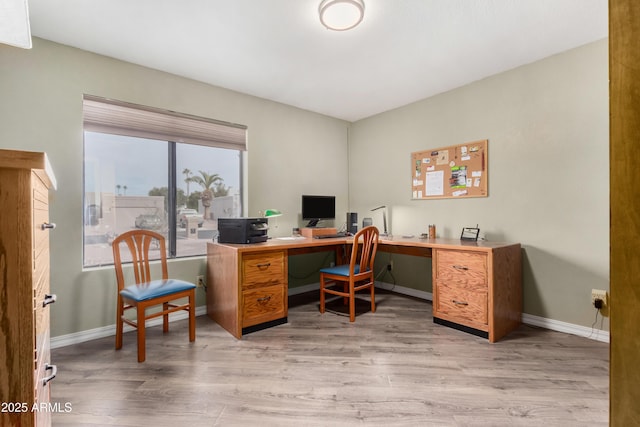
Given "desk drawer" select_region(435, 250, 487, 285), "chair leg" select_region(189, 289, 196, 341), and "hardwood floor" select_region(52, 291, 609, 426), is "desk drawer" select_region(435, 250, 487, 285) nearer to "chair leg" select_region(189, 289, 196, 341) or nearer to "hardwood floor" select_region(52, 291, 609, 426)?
"hardwood floor" select_region(52, 291, 609, 426)

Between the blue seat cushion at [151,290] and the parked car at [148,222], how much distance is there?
0.64 metres

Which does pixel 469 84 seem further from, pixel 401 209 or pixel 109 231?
pixel 109 231

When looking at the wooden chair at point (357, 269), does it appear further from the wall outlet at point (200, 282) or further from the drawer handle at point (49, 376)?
the drawer handle at point (49, 376)

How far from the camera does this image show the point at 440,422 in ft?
4.86

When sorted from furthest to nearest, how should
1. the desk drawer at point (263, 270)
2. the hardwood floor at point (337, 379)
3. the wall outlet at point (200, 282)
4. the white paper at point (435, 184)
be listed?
the white paper at point (435, 184), the wall outlet at point (200, 282), the desk drawer at point (263, 270), the hardwood floor at point (337, 379)

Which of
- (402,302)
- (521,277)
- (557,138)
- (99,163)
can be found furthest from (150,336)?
(557,138)

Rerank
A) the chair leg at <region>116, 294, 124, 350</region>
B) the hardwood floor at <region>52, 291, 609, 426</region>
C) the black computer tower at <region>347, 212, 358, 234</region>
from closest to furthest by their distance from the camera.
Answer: the hardwood floor at <region>52, 291, 609, 426</region>, the chair leg at <region>116, 294, 124, 350</region>, the black computer tower at <region>347, 212, 358, 234</region>

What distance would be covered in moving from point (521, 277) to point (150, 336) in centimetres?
333

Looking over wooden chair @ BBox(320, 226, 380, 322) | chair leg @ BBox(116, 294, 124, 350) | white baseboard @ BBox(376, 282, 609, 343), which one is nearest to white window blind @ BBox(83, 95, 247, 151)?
chair leg @ BBox(116, 294, 124, 350)

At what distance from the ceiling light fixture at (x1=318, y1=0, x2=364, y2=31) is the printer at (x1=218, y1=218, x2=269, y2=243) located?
5.57ft

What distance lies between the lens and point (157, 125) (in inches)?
110

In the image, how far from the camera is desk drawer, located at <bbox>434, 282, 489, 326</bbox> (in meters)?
2.40

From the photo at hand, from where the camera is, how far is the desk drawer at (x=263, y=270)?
247cm

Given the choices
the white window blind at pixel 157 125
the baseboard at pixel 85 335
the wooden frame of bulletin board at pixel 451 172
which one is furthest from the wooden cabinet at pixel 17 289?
the wooden frame of bulletin board at pixel 451 172
